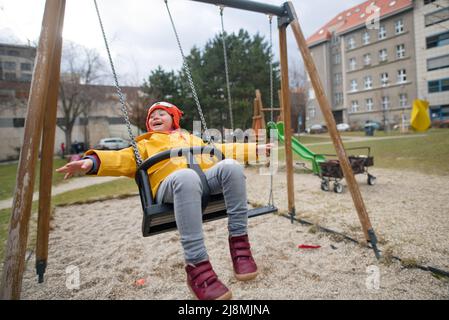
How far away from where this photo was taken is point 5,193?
7.86 m

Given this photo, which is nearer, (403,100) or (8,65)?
(8,65)

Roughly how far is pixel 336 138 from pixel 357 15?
30891 mm

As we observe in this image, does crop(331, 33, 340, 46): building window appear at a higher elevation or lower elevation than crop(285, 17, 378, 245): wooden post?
higher

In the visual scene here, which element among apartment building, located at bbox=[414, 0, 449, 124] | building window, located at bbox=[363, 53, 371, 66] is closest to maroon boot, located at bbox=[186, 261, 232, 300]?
apartment building, located at bbox=[414, 0, 449, 124]

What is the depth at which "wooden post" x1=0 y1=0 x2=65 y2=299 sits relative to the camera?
54.2 inches

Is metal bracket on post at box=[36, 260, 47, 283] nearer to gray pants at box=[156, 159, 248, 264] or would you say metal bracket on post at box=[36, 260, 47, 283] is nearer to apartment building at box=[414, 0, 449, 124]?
gray pants at box=[156, 159, 248, 264]

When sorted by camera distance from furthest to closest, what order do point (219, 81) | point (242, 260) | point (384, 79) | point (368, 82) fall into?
point (368, 82) → point (384, 79) → point (219, 81) → point (242, 260)

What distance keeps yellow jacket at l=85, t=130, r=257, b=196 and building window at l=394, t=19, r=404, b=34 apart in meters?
27.6

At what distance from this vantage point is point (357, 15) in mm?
27656

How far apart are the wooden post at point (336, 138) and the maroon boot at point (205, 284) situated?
154cm

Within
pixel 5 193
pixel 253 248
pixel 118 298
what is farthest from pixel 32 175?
pixel 5 193

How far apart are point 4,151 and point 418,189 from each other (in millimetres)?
27902

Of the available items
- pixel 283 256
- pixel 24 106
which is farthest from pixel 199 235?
pixel 24 106

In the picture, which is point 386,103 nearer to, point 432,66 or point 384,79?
point 384,79
